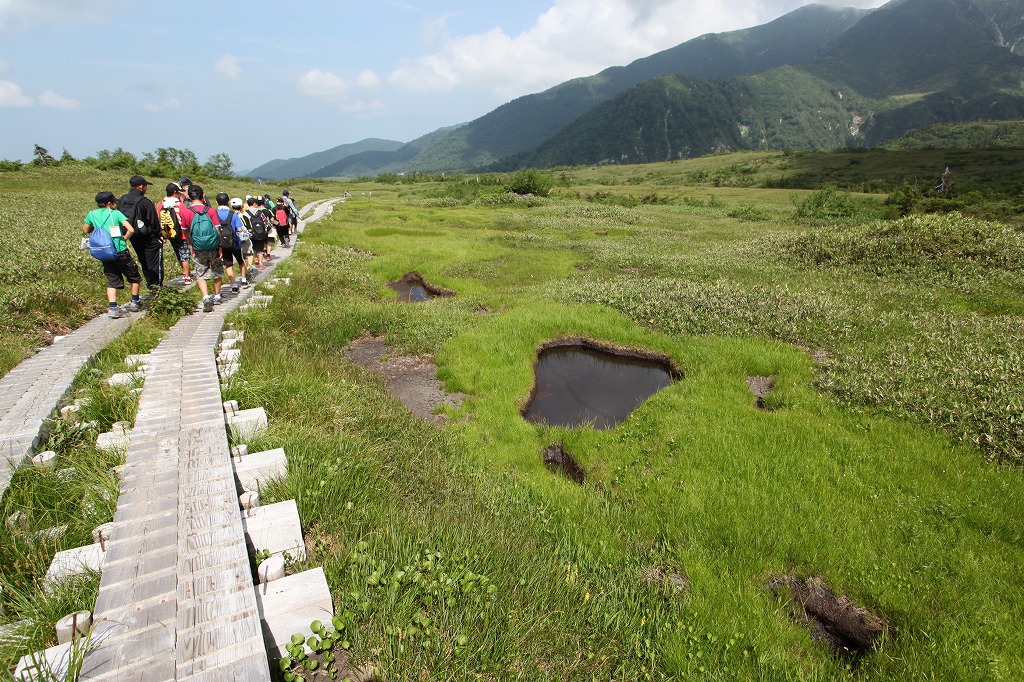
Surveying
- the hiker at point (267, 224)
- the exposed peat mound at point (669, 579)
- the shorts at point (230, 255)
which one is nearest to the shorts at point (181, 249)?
the shorts at point (230, 255)

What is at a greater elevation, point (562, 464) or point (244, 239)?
point (244, 239)

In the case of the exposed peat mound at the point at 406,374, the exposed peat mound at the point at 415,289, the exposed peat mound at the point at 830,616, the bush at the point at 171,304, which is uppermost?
the bush at the point at 171,304

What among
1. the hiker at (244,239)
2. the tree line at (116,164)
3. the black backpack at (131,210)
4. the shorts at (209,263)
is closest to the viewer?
the black backpack at (131,210)

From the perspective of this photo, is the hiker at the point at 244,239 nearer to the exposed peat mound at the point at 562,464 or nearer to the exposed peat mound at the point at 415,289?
the exposed peat mound at the point at 415,289

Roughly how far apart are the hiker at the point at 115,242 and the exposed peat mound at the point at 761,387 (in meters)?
14.9

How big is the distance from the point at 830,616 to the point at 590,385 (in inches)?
287

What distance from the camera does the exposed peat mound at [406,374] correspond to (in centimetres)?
1070

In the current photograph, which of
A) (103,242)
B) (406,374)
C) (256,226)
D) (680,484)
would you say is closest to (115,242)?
(103,242)

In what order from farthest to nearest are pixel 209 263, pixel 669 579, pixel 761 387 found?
pixel 209 263
pixel 761 387
pixel 669 579

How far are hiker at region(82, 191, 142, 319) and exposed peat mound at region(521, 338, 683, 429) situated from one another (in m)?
10.1

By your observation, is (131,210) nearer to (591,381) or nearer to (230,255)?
(230,255)

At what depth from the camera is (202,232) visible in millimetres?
12164

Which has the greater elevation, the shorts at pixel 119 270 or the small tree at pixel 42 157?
the small tree at pixel 42 157

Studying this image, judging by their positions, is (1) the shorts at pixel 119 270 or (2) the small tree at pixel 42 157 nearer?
(1) the shorts at pixel 119 270
